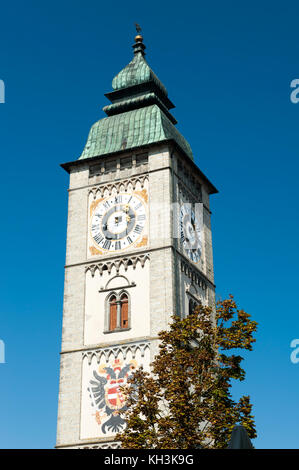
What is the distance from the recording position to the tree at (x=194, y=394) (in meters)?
23.6

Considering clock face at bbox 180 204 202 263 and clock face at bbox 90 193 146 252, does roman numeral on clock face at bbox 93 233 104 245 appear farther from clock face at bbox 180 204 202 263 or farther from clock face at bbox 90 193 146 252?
clock face at bbox 180 204 202 263

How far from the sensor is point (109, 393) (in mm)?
35250

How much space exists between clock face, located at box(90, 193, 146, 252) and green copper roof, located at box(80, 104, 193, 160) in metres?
3.07

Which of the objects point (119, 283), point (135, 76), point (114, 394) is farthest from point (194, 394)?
point (135, 76)

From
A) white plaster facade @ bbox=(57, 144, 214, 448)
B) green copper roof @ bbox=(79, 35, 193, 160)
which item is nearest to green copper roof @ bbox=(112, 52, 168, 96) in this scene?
green copper roof @ bbox=(79, 35, 193, 160)

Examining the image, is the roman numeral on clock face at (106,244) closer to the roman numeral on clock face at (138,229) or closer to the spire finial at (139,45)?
the roman numeral on clock face at (138,229)

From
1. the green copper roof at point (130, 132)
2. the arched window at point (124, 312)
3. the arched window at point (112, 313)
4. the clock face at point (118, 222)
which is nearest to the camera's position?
the arched window at point (124, 312)

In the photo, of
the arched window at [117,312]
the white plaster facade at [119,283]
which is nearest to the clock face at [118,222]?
the white plaster facade at [119,283]

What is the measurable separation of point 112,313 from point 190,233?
243 inches

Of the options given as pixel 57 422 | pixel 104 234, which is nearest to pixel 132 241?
pixel 104 234

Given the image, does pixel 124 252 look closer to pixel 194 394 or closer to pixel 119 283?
pixel 119 283

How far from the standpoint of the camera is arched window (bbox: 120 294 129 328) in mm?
36875

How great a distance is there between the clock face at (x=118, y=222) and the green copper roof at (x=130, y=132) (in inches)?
121
